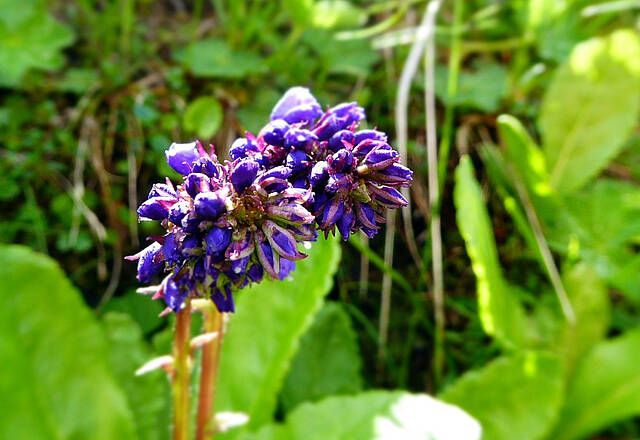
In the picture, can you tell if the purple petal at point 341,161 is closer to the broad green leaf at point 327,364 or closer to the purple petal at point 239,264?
the purple petal at point 239,264

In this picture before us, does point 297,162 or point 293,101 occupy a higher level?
point 293,101

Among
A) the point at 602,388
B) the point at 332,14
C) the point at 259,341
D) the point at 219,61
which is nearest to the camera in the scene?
the point at 259,341

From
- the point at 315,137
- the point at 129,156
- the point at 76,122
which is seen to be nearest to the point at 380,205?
the point at 315,137

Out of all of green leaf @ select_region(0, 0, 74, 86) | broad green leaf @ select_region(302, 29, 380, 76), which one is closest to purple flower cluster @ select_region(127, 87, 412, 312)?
green leaf @ select_region(0, 0, 74, 86)

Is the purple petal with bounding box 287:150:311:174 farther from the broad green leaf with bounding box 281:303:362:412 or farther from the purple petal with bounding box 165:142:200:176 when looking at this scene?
the broad green leaf with bounding box 281:303:362:412

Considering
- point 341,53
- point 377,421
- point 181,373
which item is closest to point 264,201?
point 181,373

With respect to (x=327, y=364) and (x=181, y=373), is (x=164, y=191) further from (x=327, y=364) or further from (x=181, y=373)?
(x=327, y=364)

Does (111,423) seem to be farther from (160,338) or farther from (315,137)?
(315,137)
